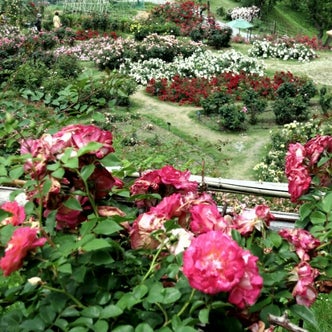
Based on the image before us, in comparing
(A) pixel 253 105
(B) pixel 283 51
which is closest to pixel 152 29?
(B) pixel 283 51

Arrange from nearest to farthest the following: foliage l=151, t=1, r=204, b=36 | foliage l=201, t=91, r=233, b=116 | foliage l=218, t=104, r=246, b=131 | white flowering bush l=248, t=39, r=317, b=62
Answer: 1. foliage l=218, t=104, r=246, b=131
2. foliage l=201, t=91, r=233, b=116
3. white flowering bush l=248, t=39, r=317, b=62
4. foliage l=151, t=1, r=204, b=36

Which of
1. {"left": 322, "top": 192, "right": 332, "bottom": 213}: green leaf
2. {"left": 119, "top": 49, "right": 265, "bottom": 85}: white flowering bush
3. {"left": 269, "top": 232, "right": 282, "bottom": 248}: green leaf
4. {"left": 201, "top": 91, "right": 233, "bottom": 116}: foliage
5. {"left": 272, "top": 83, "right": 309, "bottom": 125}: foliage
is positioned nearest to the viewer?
{"left": 269, "top": 232, "right": 282, "bottom": 248}: green leaf

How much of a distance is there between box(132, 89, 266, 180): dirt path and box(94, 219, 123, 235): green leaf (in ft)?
27.3

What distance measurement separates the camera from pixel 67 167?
57.1 inches

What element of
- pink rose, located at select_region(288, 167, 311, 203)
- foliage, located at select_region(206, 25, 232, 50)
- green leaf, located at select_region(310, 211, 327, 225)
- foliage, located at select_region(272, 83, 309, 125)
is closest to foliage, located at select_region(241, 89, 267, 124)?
foliage, located at select_region(272, 83, 309, 125)

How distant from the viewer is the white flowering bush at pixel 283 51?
66.9ft

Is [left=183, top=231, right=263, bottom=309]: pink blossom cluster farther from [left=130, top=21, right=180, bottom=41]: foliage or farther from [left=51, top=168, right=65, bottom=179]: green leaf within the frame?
[left=130, top=21, right=180, bottom=41]: foliage

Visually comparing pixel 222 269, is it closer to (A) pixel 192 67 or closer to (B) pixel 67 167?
(B) pixel 67 167

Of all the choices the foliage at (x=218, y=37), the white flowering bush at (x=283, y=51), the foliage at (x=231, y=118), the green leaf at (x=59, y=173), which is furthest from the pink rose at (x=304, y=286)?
the foliage at (x=218, y=37)

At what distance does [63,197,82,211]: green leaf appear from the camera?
1413mm

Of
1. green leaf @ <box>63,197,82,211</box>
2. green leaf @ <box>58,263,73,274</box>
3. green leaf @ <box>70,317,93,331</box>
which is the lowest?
green leaf @ <box>70,317,93,331</box>

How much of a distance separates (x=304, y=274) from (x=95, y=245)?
0.50m

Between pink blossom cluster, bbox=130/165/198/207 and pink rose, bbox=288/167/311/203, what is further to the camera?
pink rose, bbox=288/167/311/203

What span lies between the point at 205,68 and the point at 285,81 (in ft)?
9.62
